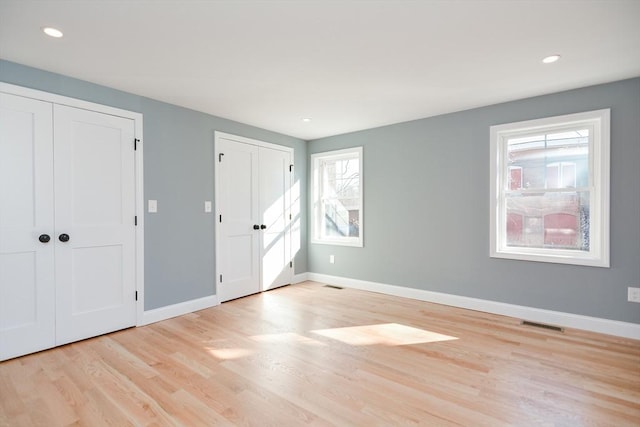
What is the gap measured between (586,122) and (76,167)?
16.2 ft

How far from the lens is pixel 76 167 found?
2863mm

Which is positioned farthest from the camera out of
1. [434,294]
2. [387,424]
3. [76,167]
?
[434,294]

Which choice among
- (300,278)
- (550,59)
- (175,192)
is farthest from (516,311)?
(175,192)

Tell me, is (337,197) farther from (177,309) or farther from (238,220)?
(177,309)

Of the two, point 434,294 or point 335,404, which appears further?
point 434,294

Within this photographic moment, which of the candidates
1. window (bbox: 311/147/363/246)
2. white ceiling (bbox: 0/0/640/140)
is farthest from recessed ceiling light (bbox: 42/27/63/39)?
window (bbox: 311/147/363/246)

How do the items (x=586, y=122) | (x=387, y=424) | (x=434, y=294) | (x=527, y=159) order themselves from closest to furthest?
(x=387, y=424) → (x=586, y=122) → (x=527, y=159) → (x=434, y=294)

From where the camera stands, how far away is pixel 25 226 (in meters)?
2.58

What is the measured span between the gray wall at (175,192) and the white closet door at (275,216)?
84 cm

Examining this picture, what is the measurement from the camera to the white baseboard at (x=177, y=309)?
3.34 metres

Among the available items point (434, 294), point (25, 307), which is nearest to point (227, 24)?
point (25, 307)

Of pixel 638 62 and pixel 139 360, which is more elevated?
pixel 638 62

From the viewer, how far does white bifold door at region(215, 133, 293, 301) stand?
4105mm

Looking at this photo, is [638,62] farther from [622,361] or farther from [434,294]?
[434,294]
